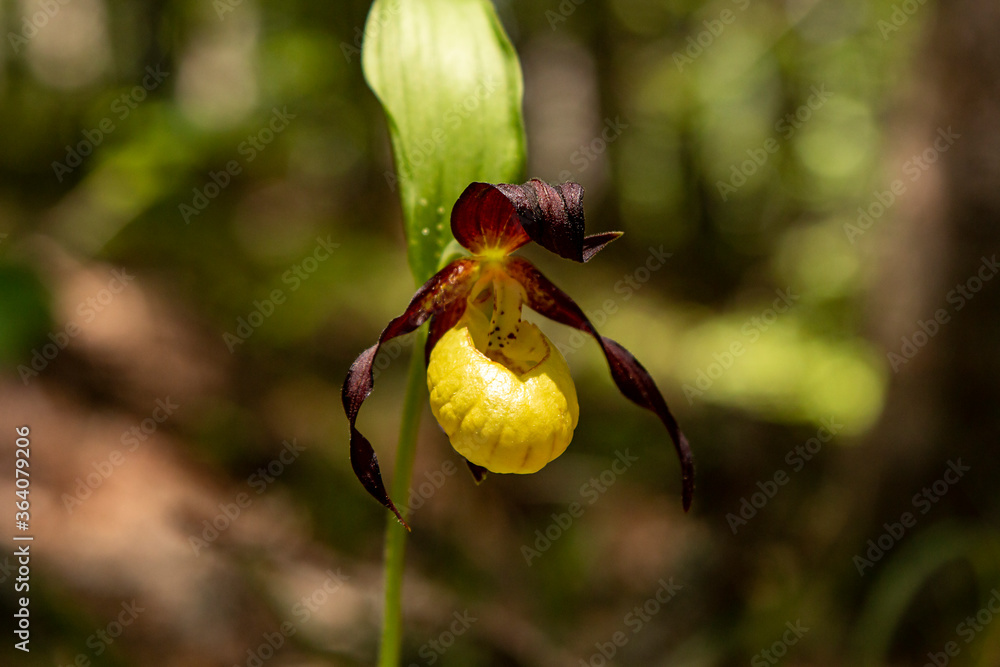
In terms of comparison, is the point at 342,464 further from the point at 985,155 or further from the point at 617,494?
the point at 985,155

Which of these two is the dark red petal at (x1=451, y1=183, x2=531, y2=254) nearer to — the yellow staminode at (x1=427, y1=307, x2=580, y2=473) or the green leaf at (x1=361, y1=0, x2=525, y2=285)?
the green leaf at (x1=361, y1=0, x2=525, y2=285)

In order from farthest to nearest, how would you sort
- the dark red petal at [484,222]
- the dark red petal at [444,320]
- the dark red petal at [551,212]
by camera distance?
the dark red petal at [444,320], the dark red petal at [484,222], the dark red petal at [551,212]

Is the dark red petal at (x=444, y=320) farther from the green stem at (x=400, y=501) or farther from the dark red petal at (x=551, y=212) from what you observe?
the dark red petal at (x=551, y=212)

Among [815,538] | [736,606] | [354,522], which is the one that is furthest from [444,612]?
[815,538]

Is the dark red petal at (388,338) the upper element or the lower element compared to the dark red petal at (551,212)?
lower

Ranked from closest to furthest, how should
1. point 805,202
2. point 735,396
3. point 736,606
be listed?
1. point 736,606
2. point 735,396
3. point 805,202

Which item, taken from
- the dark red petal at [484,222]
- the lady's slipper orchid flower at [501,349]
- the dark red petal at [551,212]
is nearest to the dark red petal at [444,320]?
the lady's slipper orchid flower at [501,349]

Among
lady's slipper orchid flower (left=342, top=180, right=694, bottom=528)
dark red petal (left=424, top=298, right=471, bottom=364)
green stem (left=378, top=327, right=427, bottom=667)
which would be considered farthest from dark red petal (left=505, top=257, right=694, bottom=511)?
green stem (left=378, top=327, right=427, bottom=667)

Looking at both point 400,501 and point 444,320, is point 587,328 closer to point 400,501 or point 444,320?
point 444,320
